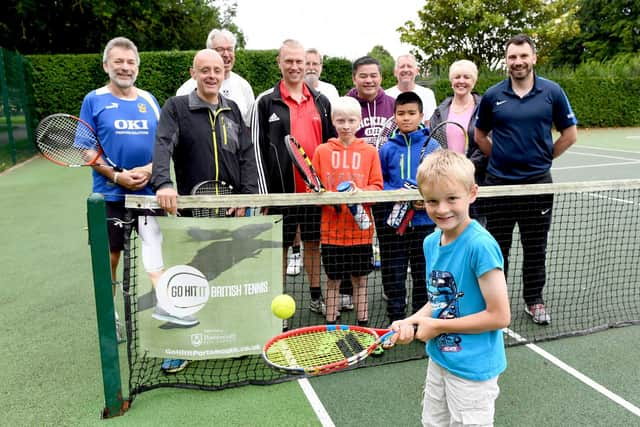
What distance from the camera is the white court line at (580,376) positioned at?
123 inches

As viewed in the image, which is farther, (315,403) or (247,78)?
(247,78)

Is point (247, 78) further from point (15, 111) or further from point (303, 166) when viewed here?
point (303, 166)

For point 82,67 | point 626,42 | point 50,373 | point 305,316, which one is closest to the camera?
point 50,373

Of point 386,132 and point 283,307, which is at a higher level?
point 386,132

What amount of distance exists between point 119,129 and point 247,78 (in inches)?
614

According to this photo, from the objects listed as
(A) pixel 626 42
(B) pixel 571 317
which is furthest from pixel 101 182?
(A) pixel 626 42

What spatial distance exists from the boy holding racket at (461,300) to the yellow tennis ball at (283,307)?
1.11m

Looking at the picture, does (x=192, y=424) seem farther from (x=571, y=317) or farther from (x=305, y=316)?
(x=571, y=317)

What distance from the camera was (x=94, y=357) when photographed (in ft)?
12.6

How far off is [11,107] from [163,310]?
13.0 meters

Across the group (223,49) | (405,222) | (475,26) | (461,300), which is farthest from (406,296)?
(475,26)

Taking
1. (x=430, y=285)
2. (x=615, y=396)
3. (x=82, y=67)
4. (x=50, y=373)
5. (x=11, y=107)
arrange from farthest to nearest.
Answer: (x=82, y=67)
(x=11, y=107)
(x=50, y=373)
(x=615, y=396)
(x=430, y=285)

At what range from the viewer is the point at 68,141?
383cm

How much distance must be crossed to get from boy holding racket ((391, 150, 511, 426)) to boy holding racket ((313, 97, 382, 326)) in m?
1.73
